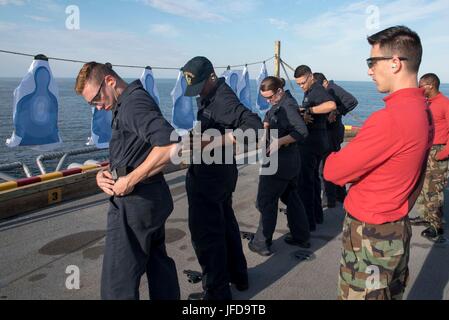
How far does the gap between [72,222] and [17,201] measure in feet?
2.89

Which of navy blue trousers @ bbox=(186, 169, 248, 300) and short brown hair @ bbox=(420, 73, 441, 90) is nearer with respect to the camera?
navy blue trousers @ bbox=(186, 169, 248, 300)

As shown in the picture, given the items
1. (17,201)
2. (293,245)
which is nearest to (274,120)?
(293,245)

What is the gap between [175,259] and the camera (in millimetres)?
3883

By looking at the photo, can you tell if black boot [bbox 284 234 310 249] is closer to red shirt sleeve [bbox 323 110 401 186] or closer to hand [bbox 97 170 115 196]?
red shirt sleeve [bbox 323 110 401 186]

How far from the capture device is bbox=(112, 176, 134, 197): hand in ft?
6.89

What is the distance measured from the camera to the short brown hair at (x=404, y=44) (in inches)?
71.1

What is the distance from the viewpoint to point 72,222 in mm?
4824

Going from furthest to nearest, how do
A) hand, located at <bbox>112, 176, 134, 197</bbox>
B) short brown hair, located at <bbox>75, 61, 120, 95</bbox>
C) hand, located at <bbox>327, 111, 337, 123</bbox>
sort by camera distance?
hand, located at <bbox>327, 111, 337, 123</bbox>, short brown hair, located at <bbox>75, 61, 120, 95</bbox>, hand, located at <bbox>112, 176, 134, 197</bbox>

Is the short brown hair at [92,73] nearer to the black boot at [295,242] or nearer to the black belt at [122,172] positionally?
the black belt at [122,172]

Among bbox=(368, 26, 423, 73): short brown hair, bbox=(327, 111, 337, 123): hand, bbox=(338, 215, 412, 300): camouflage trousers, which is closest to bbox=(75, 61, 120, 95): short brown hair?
bbox=(368, 26, 423, 73): short brown hair

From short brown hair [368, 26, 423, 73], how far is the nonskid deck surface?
227cm

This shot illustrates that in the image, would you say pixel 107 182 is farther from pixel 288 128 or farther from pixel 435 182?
pixel 435 182

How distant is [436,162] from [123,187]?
411 centimetres

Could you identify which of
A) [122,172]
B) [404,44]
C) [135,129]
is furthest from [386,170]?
[122,172]
